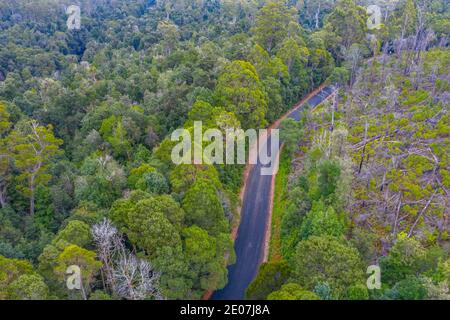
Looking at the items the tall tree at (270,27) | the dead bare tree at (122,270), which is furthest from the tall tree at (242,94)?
the dead bare tree at (122,270)

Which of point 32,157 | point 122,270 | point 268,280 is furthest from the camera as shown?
point 32,157

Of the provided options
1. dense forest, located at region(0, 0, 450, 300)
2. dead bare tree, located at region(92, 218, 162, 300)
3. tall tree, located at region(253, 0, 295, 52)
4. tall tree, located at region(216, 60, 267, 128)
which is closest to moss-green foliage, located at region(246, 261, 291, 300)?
dense forest, located at region(0, 0, 450, 300)

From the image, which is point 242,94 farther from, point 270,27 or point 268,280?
point 270,27

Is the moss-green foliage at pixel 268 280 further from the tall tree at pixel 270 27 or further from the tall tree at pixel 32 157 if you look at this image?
the tall tree at pixel 270 27

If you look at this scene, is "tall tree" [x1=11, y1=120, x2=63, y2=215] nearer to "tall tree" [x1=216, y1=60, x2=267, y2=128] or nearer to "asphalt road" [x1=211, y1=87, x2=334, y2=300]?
"tall tree" [x1=216, y1=60, x2=267, y2=128]

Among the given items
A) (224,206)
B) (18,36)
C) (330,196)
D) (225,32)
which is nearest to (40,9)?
(18,36)

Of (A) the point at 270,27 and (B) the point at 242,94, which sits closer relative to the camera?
(B) the point at 242,94

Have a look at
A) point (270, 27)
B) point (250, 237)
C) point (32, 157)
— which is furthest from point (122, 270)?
point (270, 27)
